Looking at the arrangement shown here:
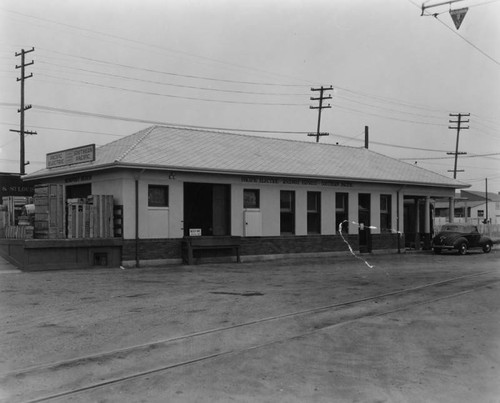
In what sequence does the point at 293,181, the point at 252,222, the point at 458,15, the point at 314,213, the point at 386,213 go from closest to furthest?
1. the point at 458,15
2. the point at 252,222
3. the point at 293,181
4. the point at 314,213
5. the point at 386,213

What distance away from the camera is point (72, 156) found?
22.3 m

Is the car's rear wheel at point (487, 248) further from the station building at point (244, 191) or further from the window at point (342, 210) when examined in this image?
the window at point (342, 210)

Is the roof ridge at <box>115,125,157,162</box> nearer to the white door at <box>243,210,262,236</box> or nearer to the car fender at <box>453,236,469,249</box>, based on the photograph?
the white door at <box>243,210,262,236</box>

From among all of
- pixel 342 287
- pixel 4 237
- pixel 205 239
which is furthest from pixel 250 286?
pixel 4 237

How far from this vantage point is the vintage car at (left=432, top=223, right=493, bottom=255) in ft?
97.1

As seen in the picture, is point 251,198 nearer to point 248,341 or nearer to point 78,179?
point 78,179

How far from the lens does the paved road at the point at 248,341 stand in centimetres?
593

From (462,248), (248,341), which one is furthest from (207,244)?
(462,248)

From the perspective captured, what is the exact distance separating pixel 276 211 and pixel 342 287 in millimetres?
9960

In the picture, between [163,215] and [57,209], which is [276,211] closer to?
[163,215]

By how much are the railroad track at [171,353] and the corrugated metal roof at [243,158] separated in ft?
36.2

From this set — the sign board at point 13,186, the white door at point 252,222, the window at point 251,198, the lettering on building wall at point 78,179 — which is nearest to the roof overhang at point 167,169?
the lettering on building wall at point 78,179

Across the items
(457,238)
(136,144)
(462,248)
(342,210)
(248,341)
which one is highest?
(136,144)

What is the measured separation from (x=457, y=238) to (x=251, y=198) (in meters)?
12.3
